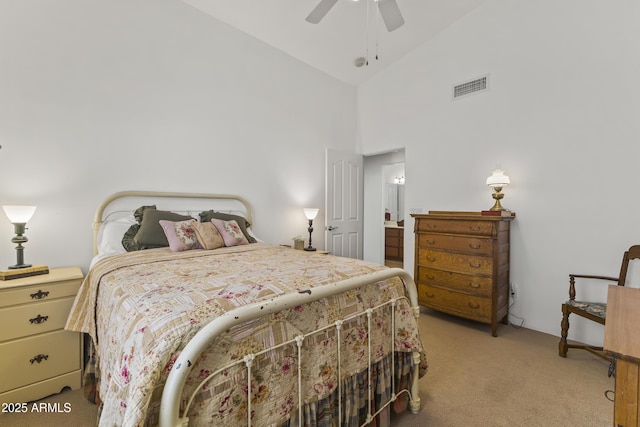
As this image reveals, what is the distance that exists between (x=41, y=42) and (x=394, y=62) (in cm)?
382

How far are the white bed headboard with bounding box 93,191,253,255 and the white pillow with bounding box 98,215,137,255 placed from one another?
0.18 feet

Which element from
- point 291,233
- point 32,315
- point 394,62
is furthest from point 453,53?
point 32,315

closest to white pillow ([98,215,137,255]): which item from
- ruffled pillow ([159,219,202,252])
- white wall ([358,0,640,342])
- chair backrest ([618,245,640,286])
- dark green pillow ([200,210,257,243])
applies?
ruffled pillow ([159,219,202,252])

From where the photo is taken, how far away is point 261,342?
3.42 feet

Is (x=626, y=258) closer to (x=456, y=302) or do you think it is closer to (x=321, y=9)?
(x=456, y=302)

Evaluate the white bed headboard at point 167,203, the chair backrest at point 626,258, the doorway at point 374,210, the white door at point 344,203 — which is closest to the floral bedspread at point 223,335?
the white bed headboard at point 167,203

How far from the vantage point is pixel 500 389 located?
1903 mm

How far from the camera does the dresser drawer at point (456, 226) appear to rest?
272 cm

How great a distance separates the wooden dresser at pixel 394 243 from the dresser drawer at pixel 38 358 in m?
5.32

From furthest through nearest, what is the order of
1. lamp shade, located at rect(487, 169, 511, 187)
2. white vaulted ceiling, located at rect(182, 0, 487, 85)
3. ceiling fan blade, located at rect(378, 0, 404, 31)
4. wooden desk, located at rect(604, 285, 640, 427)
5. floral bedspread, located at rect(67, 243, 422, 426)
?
white vaulted ceiling, located at rect(182, 0, 487, 85) → lamp shade, located at rect(487, 169, 511, 187) → ceiling fan blade, located at rect(378, 0, 404, 31) → floral bedspread, located at rect(67, 243, 422, 426) → wooden desk, located at rect(604, 285, 640, 427)

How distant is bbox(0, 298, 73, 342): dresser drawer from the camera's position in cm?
171

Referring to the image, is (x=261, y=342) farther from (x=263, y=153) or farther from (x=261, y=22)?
(x=261, y=22)

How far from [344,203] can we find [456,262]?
6.33 ft

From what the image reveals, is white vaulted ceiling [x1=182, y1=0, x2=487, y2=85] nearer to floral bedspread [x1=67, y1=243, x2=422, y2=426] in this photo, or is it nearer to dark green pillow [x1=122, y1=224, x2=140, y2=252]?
dark green pillow [x1=122, y1=224, x2=140, y2=252]
